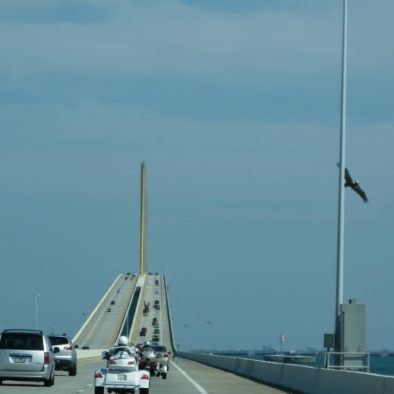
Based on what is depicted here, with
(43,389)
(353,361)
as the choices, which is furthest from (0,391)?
(353,361)

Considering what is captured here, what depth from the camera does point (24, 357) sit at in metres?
36.1

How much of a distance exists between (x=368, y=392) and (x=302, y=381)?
1142 centimetres

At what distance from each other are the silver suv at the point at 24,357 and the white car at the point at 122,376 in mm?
8729

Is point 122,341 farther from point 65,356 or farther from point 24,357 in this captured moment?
point 65,356

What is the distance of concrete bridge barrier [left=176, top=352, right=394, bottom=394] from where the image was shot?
23.2 metres

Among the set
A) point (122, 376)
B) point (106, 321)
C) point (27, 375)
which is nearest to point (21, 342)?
point (27, 375)

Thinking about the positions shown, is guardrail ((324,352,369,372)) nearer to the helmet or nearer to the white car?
the helmet

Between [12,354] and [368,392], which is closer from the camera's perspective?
[368,392]

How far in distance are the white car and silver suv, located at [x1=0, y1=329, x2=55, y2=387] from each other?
873cm

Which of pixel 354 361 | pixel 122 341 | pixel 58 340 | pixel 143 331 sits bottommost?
pixel 143 331

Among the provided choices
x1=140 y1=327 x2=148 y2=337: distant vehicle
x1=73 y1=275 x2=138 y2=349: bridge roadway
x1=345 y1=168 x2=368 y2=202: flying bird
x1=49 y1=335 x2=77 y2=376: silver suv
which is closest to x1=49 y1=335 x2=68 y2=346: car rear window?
x1=49 y1=335 x2=77 y2=376: silver suv

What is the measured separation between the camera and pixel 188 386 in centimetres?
3866

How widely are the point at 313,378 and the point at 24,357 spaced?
911cm

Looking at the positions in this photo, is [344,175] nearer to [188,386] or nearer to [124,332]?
[188,386]
